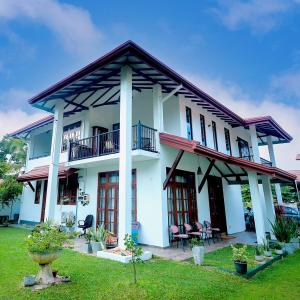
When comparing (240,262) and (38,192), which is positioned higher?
(38,192)

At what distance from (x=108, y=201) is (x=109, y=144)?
279 cm

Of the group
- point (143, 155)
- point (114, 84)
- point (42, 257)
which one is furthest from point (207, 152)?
point (42, 257)

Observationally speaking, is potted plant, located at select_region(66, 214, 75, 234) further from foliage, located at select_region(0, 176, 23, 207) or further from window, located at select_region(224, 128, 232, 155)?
window, located at select_region(224, 128, 232, 155)

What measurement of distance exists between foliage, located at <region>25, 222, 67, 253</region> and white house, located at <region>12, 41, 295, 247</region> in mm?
2600

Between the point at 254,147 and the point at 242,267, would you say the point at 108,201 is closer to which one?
the point at 242,267

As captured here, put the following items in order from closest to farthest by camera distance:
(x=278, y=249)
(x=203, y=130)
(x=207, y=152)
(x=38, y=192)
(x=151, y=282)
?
(x=151, y=282)
(x=278, y=249)
(x=207, y=152)
(x=203, y=130)
(x=38, y=192)

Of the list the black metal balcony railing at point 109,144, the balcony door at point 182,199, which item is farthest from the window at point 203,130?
the black metal balcony railing at point 109,144

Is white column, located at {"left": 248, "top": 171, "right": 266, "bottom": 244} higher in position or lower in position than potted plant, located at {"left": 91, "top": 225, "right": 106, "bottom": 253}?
higher

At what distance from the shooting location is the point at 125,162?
7.40 m

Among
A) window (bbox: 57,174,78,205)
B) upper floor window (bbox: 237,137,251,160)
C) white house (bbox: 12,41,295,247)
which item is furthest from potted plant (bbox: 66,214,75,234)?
upper floor window (bbox: 237,137,251,160)

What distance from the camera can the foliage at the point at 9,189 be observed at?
14086 mm

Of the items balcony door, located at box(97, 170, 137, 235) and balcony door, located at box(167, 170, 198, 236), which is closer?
balcony door, located at box(167, 170, 198, 236)

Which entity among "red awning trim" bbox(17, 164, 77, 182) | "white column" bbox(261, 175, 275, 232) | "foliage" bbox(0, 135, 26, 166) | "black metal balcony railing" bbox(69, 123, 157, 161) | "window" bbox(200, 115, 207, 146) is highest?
"foliage" bbox(0, 135, 26, 166)

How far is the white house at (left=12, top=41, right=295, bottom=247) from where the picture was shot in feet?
27.0
